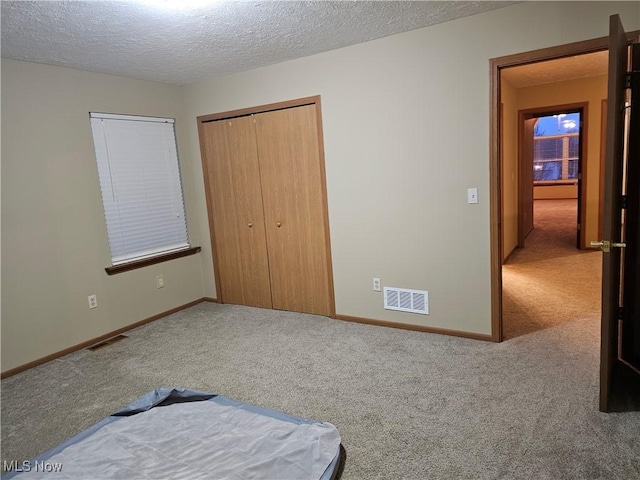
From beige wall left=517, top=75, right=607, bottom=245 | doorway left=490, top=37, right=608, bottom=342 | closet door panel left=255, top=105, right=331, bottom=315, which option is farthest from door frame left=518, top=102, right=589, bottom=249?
closet door panel left=255, top=105, right=331, bottom=315

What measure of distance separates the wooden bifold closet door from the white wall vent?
1.93ft

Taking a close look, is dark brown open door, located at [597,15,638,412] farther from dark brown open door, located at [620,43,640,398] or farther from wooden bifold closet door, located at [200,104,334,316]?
wooden bifold closet door, located at [200,104,334,316]

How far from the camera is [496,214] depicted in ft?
9.85

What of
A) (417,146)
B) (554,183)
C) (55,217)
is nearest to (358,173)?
(417,146)

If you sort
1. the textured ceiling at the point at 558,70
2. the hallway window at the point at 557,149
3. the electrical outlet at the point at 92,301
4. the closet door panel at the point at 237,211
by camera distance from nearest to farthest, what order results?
the electrical outlet at the point at 92,301 < the closet door panel at the point at 237,211 < the textured ceiling at the point at 558,70 < the hallway window at the point at 557,149

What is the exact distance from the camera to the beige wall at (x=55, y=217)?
10.3 ft

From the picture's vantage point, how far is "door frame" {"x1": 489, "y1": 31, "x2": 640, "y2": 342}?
8.57ft

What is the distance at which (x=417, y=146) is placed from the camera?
3.24 m

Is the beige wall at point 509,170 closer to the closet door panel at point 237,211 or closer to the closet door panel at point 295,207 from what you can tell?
the closet door panel at point 295,207

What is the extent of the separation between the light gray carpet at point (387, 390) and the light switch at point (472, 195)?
3.62 ft

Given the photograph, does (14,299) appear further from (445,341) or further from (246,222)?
(445,341)

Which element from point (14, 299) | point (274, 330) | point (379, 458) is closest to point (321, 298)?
point (274, 330)

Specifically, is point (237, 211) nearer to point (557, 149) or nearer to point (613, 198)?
point (613, 198)

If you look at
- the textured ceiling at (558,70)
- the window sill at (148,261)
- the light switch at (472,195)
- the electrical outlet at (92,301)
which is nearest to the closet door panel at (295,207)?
the window sill at (148,261)
